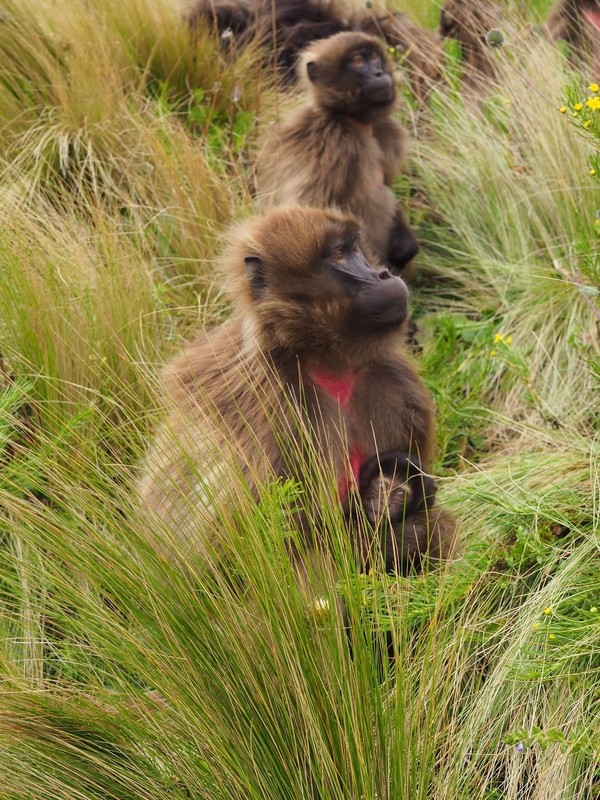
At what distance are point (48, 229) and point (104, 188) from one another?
71cm

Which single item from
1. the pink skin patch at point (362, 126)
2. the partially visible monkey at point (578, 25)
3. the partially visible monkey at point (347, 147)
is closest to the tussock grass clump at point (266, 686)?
the partially visible monkey at point (347, 147)

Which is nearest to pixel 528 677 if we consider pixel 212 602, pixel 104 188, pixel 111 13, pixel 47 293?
pixel 212 602

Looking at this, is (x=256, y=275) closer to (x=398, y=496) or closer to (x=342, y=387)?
(x=342, y=387)

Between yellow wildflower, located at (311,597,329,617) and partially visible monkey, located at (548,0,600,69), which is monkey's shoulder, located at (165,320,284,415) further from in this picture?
partially visible monkey, located at (548,0,600,69)

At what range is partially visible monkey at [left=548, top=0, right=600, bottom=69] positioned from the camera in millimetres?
6145

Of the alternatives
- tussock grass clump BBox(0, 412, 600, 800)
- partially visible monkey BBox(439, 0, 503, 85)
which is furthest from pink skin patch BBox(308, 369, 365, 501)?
partially visible monkey BBox(439, 0, 503, 85)

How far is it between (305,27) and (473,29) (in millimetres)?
1179

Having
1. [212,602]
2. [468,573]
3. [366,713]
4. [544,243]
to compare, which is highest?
[212,602]

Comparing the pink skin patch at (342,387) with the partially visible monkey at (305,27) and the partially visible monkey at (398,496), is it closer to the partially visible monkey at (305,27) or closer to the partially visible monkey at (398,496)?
the partially visible monkey at (398,496)

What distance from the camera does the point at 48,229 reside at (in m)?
4.97

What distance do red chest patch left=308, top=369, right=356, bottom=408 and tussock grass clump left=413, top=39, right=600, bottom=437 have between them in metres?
0.91

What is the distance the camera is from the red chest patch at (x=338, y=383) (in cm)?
369

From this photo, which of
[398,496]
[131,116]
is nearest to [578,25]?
[131,116]

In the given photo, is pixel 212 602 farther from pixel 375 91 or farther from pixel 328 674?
pixel 375 91
